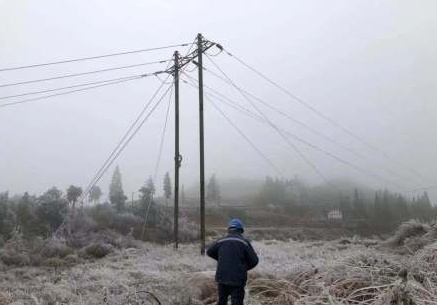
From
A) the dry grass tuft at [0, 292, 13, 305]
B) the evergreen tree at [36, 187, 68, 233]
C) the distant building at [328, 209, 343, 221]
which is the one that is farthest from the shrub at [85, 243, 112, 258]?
the distant building at [328, 209, 343, 221]

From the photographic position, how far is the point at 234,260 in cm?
857

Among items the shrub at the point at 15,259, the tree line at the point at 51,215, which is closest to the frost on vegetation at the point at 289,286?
the shrub at the point at 15,259

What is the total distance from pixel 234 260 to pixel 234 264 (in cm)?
7

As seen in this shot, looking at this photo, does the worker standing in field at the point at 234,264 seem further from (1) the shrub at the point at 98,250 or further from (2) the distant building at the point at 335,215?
(2) the distant building at the point at 335,215

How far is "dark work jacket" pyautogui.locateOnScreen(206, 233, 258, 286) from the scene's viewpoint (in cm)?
851

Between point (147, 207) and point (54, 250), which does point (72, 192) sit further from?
point (54, 250)

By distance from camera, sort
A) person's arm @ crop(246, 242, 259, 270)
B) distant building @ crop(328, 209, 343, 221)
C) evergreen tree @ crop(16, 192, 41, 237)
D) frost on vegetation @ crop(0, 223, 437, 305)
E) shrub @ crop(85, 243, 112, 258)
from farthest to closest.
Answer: distant building @ crop(328, 209, 343, 221) < evergreen tree @ crop(16, 192, 41, 237) < shrub @ crop(85, 243, 112, 258) < person's arm @ crop(246, 242, 259, 270) < frost on vegetation @ crop(0, 223, 437, 305)

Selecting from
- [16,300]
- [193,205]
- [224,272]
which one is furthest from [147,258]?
[193,205]

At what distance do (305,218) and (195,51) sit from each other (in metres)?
29.4

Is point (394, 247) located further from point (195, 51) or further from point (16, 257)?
point (16, 257)

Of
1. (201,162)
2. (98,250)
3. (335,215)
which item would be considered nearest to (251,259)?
(201,162)

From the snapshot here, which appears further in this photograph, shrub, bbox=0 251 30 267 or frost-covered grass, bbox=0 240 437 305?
shrub, bbox=0 251 30 267

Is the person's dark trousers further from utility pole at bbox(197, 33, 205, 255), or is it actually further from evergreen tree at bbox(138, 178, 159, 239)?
evergreen tree at bbox(138, 178, 159, 239)

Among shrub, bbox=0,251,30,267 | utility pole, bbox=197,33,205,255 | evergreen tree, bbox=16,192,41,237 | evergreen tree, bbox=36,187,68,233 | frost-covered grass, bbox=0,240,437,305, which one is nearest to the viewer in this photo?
frost-covered grass, bbox=0,240,437,305
